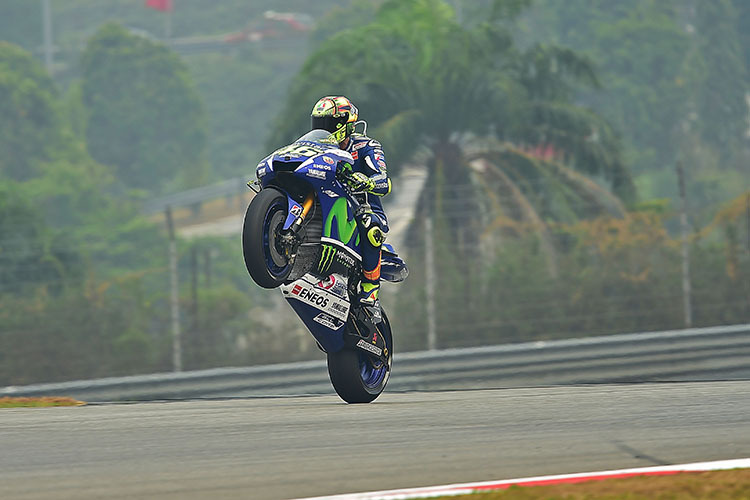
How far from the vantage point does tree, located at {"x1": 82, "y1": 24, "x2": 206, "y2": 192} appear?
68.8m

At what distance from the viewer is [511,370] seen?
13289 mm

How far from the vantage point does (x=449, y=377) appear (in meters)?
13.3

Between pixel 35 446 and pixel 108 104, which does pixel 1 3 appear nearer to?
pixel 108 104

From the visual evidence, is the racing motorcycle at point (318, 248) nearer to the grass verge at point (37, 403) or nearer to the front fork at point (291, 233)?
the front fork at point (291, 233)

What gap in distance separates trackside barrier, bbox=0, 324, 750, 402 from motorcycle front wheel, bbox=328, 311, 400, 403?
3.65 meters

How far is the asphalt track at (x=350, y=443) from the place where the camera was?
5.93 metres

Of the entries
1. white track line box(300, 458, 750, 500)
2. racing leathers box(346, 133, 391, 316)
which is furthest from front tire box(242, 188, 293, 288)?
white track line box(300, 458, 750, 500)

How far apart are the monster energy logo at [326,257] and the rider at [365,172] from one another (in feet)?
1.31

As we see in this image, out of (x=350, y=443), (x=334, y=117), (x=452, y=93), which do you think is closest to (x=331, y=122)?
(x=334, y=117)

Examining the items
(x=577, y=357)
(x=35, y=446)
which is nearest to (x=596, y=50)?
(x=577, y=357)

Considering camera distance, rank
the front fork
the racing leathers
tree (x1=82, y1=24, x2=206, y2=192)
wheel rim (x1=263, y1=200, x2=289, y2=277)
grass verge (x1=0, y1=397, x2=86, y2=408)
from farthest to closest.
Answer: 1. tree (x1=82, y1=24, x2=206, y2=192)
2. grass verge (x1=0, y1=397, x2=86, y2=408)
3. the racing leathers
4. the front fork
5. wheel rim (x1=263, y1=200, x2=289, y2=277)

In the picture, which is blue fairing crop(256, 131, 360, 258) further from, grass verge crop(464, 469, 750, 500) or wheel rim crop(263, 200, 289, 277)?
grass verge crop(464, 469, 750, 500)

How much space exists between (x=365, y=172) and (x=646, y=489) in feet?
13.4

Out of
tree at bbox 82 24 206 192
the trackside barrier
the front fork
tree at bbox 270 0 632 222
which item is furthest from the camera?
tree at bbox 82 24 206 192
